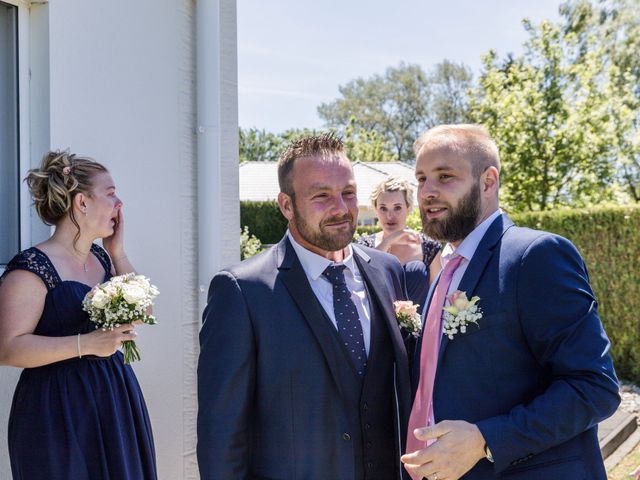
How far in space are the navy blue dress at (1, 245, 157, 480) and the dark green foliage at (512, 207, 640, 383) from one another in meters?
8.30

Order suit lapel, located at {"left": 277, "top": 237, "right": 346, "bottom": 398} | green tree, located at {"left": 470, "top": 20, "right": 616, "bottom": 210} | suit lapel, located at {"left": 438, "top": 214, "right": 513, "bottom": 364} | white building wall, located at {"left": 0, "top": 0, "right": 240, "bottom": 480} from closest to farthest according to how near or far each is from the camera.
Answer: suit lapel, located at {"left": 438, "top": 214, "right": 513, "bottom": 364}, suit lapel, located at {"left": 277, "top": 237, "right": 346, "bottom": 398}, white building wall, located at {"left": 0, "top": 0, "right": 240, "bottom": 480}, green tree, located at {"left": 470, "top": 20, "right": 616, "bottom": 210}

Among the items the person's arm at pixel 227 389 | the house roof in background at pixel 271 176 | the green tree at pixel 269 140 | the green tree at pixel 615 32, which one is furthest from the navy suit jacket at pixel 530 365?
the green tree at pixel 269 140

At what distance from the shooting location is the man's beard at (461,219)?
2.63m

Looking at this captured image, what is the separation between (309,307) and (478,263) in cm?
66

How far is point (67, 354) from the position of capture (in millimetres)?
3381

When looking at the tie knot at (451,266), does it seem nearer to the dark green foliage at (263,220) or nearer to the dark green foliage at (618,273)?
the dark green foliage at (618,273)

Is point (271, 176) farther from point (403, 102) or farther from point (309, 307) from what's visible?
point (309, 307)

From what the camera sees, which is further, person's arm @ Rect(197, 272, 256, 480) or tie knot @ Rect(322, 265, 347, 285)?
tie knot @ Rect(322, 265, 347, 285)

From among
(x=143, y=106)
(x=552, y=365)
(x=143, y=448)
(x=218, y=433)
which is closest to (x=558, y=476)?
(x=552, y=365)

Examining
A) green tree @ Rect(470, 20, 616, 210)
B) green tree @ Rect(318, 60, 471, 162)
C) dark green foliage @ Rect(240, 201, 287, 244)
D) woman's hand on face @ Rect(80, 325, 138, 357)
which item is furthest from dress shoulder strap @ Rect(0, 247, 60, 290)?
green tree @ Rect(318, 60, 471, 162)

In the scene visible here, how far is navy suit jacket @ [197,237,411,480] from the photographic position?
105 inches

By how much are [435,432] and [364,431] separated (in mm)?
538

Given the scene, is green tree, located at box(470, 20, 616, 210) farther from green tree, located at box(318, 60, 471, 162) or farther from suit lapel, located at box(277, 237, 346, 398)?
green tree, located at box(318, 60, 471, 162)

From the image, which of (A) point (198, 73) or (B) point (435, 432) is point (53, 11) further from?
(B) point (435, 432)
